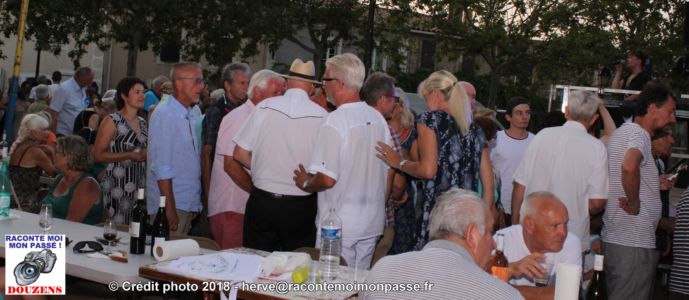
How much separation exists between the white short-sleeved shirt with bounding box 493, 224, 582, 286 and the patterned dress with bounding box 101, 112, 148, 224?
120 inches

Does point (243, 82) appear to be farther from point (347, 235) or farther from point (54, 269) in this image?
point (54, 269)

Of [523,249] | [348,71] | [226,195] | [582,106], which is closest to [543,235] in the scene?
[523,249]

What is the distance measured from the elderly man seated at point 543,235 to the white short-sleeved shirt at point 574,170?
1.12 m

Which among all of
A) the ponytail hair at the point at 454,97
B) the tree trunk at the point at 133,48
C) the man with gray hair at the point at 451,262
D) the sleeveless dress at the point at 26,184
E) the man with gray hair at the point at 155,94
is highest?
the tree trunk at the point at 133,48

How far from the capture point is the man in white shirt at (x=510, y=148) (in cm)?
693

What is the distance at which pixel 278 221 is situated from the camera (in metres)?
5.06

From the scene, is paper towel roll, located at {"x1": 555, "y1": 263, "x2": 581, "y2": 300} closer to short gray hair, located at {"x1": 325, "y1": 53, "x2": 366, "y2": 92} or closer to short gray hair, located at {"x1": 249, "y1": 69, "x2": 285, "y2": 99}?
short gray hair, located at {"x1": 325, "y1": 53, "x2": 366, "y2": 92}

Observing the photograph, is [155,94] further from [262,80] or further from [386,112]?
[386,112]

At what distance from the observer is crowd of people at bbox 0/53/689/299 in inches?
189

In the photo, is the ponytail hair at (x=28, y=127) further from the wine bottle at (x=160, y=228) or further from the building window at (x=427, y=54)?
the building window at (x=427, y=54)

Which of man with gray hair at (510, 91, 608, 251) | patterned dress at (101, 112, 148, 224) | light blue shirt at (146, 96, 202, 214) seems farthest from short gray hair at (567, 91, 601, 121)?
patterned dress at (101, 112, 148, 224)

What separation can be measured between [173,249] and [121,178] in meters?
2.22

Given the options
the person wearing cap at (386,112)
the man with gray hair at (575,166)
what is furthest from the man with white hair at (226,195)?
the man with gray hair at (575,166)

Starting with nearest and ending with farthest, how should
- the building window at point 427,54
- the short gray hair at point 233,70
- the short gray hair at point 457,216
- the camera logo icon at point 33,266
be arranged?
the short gray hair at point 457,216
the camera logo icon at point 33,266
the short gray hair at point 233,70
the building window at point 427,54
